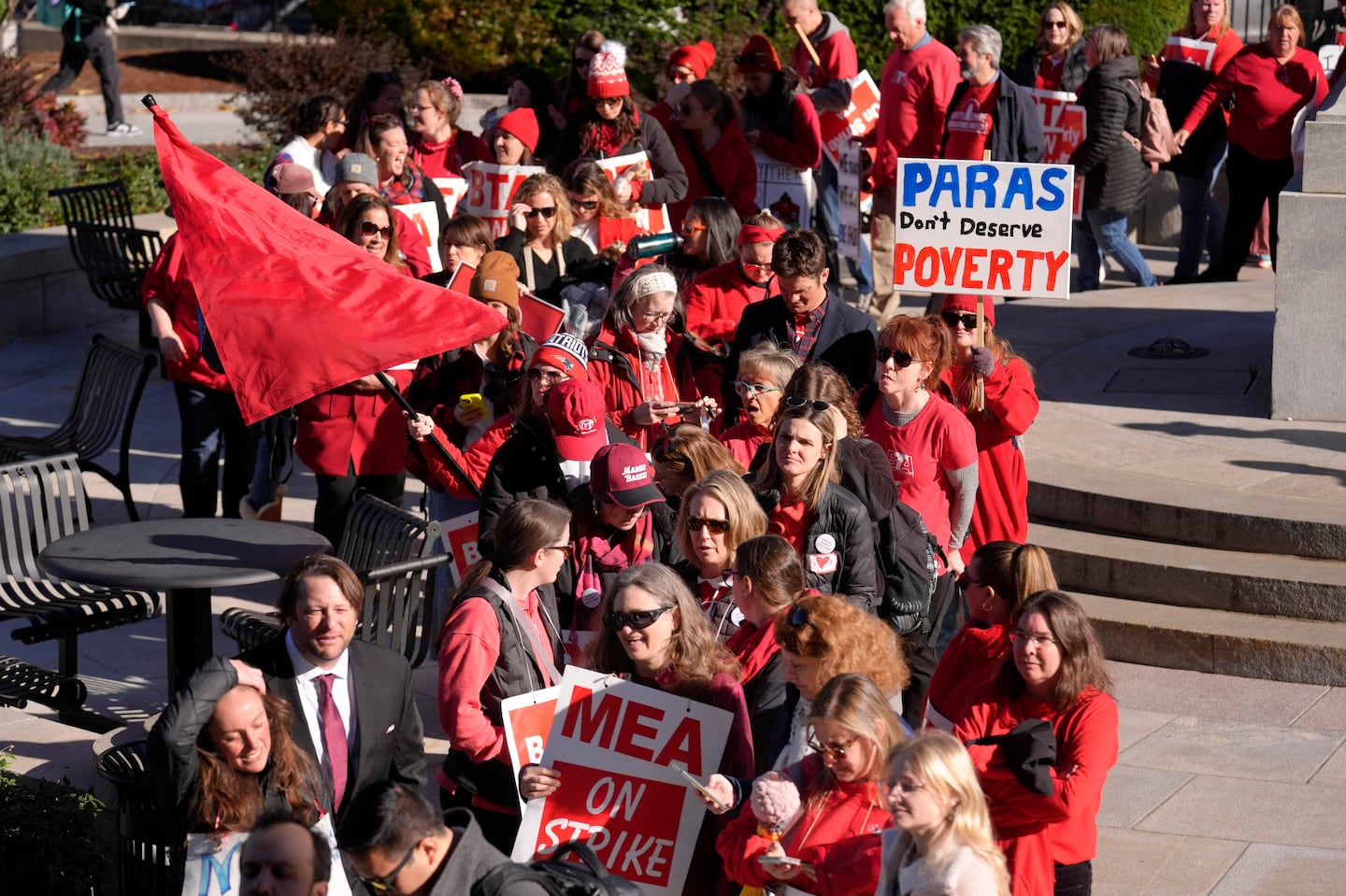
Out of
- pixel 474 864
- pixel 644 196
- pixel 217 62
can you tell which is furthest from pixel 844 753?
pixel 217 62

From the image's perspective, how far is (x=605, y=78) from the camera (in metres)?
11.9

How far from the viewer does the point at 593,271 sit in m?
10.1

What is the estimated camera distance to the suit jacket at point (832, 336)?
838 cm

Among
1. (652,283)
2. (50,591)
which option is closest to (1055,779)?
(652,283)

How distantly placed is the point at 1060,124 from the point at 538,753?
10.1m

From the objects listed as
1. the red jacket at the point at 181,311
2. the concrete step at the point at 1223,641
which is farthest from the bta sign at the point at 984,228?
the red jacket at the point at 181,311

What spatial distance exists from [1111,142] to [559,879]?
1120 centimetres

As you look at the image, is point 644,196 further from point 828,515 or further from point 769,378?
point 828,515

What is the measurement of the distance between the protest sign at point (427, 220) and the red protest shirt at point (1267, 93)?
688 centimetres

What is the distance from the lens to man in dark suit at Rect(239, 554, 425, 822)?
5.82 meters

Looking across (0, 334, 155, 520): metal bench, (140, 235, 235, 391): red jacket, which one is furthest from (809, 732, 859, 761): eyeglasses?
(0, 334, 155, 520): metal bench

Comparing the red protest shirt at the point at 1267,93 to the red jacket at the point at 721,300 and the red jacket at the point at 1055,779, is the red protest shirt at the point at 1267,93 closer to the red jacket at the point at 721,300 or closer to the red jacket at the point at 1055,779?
the red jacket at the point at 721,300

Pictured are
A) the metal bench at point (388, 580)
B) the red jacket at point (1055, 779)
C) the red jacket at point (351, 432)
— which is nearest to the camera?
the red jacket at point (1055, 779)

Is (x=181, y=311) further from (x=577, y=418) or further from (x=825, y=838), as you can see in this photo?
(x=825, y=838)
